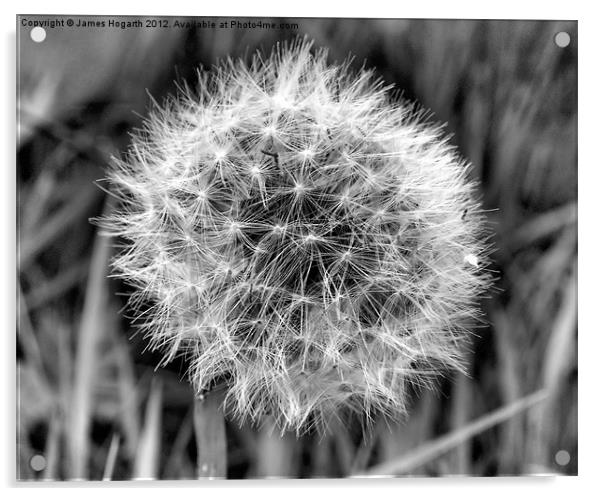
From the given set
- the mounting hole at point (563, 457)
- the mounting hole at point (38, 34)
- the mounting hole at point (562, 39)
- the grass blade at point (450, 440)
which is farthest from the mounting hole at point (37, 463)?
the mounting hole at point (562, 39)

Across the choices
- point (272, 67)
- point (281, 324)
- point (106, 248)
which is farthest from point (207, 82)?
point (281, 324)

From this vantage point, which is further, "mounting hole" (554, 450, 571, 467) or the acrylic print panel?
"mounting hole" (554, 450, 571, 467)

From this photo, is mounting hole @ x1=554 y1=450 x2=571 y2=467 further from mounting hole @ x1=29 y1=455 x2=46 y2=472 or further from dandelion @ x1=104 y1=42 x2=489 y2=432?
mounting hole @ x1=29 y1=455 x2=46 y2=472

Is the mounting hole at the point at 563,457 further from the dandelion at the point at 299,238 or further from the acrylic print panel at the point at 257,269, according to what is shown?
the dandelion at the point at 299,238

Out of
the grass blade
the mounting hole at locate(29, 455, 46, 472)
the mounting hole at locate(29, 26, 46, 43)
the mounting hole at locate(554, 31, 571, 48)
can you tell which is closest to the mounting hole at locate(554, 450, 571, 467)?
the grass blade

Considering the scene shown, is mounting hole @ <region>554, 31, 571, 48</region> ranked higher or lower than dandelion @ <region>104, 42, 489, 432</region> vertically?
higher

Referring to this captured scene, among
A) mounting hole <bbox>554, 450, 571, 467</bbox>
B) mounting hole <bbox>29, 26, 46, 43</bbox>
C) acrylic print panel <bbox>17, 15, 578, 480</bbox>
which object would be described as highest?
mounting hole <bbox>29, 26, 46, 43</bbox>
